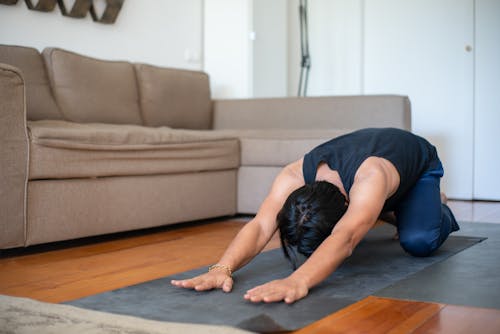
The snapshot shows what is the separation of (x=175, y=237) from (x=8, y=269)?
98cm

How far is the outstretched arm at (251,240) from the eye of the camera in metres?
1.88

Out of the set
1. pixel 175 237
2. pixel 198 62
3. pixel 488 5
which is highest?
pixel 488 5

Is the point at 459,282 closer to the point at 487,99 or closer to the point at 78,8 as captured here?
the point at 78,8

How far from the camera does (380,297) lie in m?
1.79

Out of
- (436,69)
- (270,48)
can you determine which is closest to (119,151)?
(270,48)

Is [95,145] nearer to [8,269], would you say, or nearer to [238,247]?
[8,269]

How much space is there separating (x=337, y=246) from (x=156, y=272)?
0.75 metres

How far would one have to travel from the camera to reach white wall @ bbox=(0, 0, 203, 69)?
3.74 meters

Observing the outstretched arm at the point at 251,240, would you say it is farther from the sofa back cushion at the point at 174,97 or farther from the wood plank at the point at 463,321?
the sofa back cushion at the point at 174,97

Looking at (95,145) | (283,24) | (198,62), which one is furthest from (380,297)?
(283,24)

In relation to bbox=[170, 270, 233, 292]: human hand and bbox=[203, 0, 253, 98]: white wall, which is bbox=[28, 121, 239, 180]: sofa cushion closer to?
bbox=[170, 270, 233, 292]: human hand

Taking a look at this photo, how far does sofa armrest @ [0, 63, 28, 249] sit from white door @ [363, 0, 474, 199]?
3597 mm

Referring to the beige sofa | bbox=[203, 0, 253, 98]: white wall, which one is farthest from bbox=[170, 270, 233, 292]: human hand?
bbox=[203, 0, 253, 98]: white wall

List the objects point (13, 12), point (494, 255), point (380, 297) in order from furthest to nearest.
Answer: point (13, 12) < point (494, 255) < point (380, 297)
